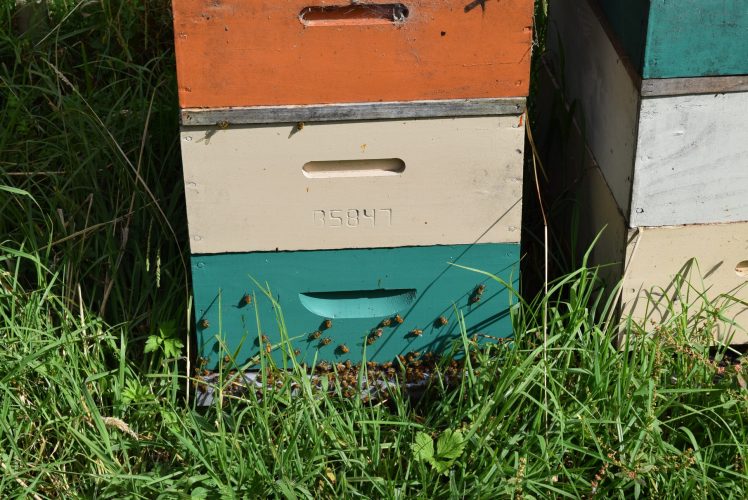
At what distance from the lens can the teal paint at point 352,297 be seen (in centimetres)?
264

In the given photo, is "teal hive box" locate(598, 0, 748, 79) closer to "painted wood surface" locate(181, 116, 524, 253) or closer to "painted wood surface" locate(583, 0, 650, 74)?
"painted wood surface" locate(583, 0, 650, 74)

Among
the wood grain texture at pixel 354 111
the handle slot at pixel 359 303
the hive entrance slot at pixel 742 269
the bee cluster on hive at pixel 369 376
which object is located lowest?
the bee cluster on hive at pixel 369 376

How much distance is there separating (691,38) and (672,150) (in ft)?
0.93

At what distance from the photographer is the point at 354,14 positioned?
7.92 ft

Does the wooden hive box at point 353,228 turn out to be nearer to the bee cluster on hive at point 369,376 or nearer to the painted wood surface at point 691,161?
the bee cluster on hive at point 369,376

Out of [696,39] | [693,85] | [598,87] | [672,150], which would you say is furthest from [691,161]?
[598,87]

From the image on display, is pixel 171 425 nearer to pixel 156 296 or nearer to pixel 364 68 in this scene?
pixel 156 296

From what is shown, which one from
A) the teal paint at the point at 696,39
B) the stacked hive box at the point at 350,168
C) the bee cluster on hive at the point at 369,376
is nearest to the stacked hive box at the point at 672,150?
the teal paint at the point at 696,39

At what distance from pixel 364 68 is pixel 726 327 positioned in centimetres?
123

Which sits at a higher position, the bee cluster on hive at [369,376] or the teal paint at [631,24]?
the teal paint at [631,24]

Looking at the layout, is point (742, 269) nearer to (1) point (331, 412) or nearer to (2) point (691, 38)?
(2) point (691, 38)

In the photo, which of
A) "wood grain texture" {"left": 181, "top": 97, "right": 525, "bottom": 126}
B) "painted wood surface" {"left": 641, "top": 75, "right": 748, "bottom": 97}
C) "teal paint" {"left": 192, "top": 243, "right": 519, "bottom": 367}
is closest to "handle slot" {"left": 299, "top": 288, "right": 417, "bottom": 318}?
"teal paint" {"left": 192, "top": 243, "right": 519, "bottom": 367}

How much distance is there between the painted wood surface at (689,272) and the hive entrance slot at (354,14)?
0.84 m

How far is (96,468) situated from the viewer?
8.30 ft
